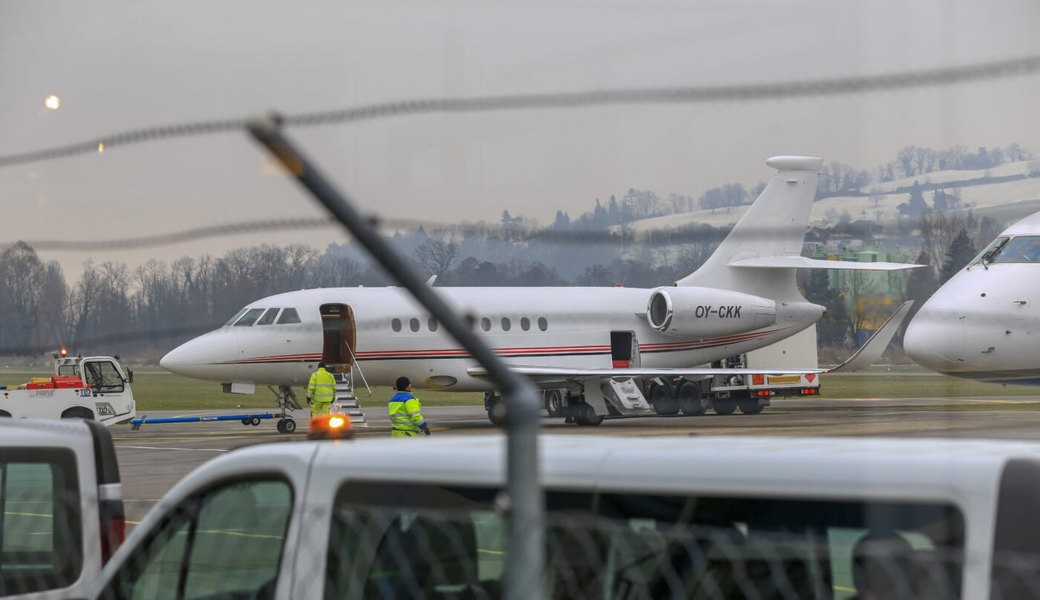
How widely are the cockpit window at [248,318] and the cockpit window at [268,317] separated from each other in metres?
0.09

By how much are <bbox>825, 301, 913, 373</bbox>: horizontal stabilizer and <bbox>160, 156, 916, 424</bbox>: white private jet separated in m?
13.3

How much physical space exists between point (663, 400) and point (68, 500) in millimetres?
23538

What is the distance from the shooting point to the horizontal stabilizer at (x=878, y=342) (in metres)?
6.07

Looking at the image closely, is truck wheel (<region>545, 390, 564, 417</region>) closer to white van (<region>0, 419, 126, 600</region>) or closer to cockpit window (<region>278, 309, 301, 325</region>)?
cockpit window (<region>278, 309, 301, 325</region>)

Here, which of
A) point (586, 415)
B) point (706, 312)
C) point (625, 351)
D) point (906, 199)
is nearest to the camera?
point (906, 199)

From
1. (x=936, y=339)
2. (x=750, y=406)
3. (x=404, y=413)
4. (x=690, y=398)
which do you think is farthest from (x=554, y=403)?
(x=936, y=339)

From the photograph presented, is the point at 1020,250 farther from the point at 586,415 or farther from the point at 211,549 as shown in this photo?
the point at 586,415

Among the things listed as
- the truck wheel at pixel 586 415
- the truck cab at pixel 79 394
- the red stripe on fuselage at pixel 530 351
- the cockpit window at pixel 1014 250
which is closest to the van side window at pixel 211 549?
the cockpit window at pixel 1014 250

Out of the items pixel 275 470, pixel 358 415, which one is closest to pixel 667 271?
pixel 275 470

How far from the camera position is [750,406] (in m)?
28.6

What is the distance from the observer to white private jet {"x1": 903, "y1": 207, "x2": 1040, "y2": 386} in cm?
1055

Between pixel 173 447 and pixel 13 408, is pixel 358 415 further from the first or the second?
pixel 13 408

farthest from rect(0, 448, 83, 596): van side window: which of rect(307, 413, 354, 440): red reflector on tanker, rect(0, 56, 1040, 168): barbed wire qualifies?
rect(0, 56, 1040, 168): barbed wire

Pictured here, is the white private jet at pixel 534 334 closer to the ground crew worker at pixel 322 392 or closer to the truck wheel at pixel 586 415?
the truck wheel at pixel 586 415
